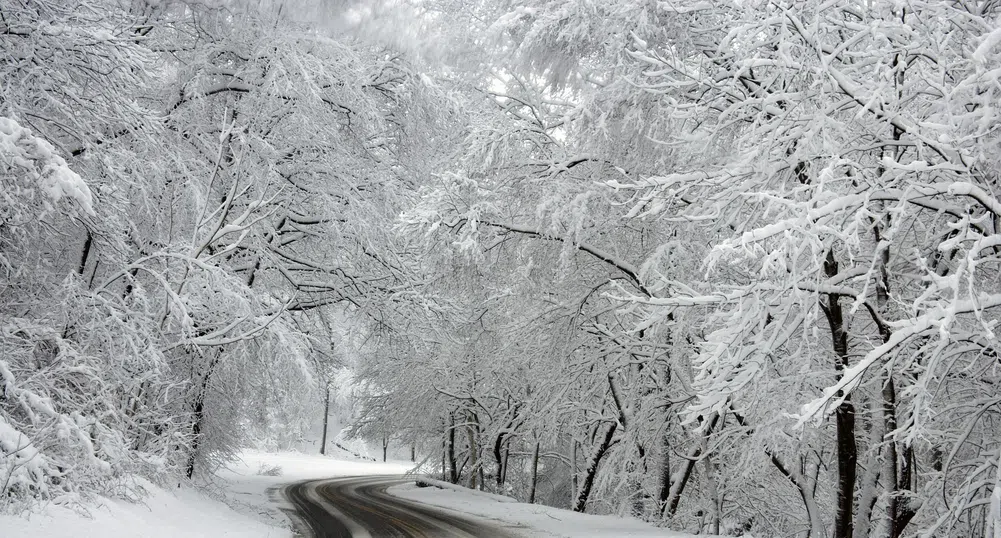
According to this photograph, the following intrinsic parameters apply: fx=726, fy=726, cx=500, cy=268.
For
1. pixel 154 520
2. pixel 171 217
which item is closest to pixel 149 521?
pixel 154 520

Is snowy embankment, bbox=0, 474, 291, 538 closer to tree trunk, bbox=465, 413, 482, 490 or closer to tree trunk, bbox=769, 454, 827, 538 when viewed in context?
tree trunk, bbox=769, 454, 827, 538

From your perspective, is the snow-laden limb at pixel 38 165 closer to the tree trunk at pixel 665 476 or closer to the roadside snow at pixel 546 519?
the roadside snow at pixel 546 519

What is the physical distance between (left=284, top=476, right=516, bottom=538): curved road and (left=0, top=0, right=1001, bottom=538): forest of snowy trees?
7.83 feet

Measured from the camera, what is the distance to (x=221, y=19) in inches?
434

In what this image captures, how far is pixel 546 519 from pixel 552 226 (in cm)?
758

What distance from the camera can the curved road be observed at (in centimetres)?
1326

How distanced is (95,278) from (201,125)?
3026 millimetres

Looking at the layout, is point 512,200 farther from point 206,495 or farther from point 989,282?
point 206,495

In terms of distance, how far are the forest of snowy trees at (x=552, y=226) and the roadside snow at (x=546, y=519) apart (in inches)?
46.5

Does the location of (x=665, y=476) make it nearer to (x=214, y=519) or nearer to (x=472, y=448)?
(x=214, y=519)

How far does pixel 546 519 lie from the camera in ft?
47.7

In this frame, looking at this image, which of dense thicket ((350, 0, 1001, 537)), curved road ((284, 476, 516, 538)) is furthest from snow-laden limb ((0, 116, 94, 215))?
curved road ((284, 476, 516, 538))

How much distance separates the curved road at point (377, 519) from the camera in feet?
43.5

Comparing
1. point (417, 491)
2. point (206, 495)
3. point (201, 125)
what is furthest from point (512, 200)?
point (417, 491)
